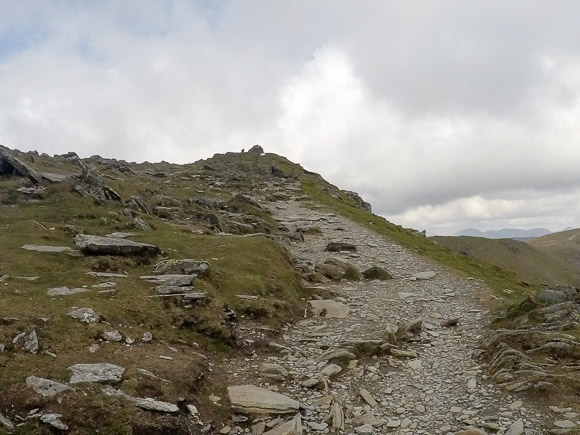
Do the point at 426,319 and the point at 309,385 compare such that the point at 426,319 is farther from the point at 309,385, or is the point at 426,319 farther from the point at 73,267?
the point at 73,267

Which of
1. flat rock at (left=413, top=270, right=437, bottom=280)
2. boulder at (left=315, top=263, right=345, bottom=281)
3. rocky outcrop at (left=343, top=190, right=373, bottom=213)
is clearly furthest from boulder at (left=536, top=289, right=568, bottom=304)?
rocky outcrop at (left=343, top=190, right=373, bottom=213)

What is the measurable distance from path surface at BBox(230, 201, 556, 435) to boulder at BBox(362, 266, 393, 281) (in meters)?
3.24

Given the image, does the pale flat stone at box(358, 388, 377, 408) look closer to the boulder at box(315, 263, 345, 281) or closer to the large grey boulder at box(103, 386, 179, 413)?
the large grey boulder at box(103, 386, 179, 413)

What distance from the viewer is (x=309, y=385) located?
16969 millimetres

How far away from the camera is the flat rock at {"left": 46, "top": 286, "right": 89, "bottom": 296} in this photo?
20.4 m

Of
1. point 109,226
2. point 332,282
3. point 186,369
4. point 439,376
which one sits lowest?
point 439,376

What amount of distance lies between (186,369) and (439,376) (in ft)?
31.5

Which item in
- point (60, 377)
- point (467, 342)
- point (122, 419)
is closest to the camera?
point (122, 419)

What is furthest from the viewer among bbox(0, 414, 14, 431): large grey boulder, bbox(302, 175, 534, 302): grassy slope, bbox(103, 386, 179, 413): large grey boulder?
bbox(302, 175, 534, 302): grassy slope

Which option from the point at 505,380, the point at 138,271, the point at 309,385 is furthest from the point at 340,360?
the point at 138,271

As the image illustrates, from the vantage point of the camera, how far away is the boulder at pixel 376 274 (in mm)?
35688

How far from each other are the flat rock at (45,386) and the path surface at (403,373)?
6155 millimetres

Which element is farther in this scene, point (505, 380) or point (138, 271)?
point (138, 271)

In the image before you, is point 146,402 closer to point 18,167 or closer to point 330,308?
point 330,308
